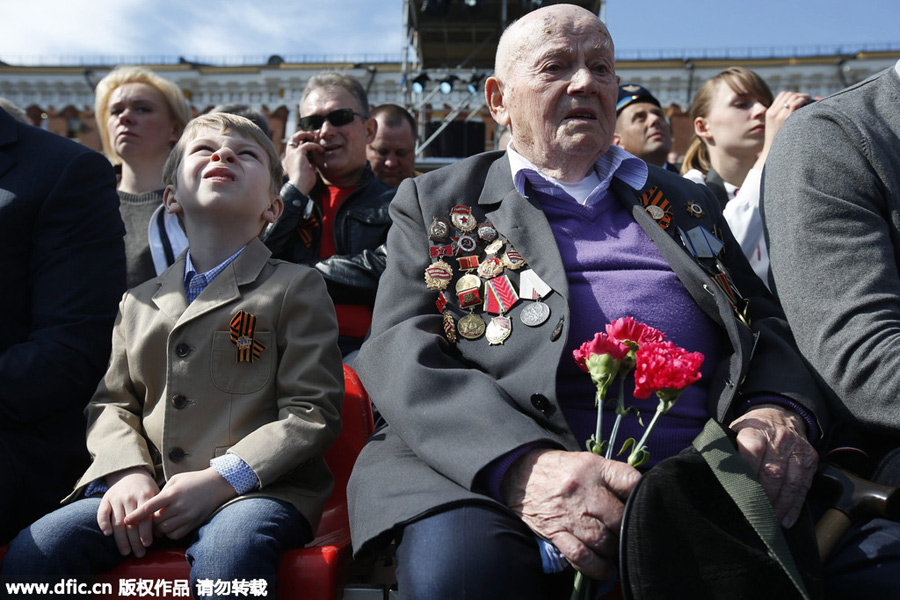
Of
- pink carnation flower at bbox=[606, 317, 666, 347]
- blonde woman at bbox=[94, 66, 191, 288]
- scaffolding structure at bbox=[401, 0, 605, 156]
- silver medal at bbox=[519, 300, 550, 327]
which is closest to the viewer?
pink carnation flower at bbox=[606, 317, 666, 347]

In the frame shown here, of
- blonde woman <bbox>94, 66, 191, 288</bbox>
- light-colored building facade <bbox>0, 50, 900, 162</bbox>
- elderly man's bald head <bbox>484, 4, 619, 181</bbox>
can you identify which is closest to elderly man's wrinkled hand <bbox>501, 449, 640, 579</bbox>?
elderly man's bald head <bbox>484, 4, 619, 181</bbox>

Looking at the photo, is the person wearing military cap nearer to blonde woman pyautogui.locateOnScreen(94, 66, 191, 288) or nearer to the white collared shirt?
the white collared shirt

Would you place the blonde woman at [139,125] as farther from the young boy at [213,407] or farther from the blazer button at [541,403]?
the blazer button at [541,403]

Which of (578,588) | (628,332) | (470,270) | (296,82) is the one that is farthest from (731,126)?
(296,82)

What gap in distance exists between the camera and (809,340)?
2.03 meters

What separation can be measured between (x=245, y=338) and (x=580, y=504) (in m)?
1.07

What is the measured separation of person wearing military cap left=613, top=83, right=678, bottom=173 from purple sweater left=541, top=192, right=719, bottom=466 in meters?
2.66

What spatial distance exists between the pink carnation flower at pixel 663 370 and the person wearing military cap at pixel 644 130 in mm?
3464

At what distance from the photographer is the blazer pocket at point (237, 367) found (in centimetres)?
212

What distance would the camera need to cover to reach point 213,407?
2100 millimetres

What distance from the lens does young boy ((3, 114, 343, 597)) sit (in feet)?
6.02

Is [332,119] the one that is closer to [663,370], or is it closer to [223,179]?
[223,179]

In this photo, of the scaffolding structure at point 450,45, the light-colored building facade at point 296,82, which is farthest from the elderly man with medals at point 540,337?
the light-colored building facade at point 296,82

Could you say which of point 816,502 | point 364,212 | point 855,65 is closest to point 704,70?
point 855,65
